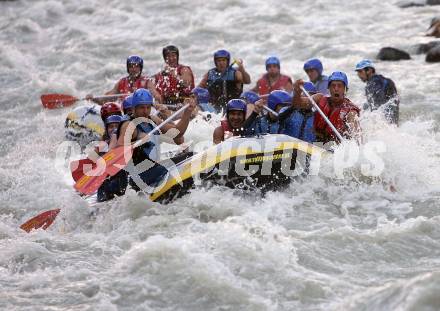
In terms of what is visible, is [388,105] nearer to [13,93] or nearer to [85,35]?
[13,93]

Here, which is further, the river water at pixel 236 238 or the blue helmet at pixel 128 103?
the blue helmet at pixel 128 103

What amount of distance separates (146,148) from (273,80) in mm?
4652

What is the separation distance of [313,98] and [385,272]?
305 cm

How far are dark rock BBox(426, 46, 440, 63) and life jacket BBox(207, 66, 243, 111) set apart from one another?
15.4 ft

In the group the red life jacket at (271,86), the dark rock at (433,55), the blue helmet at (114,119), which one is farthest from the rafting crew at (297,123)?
the dark rock at (433,55)

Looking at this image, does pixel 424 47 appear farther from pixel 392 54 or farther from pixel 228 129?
pixel 228 129

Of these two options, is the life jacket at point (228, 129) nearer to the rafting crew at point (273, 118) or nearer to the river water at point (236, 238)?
the rafting crew at point (273, 118)

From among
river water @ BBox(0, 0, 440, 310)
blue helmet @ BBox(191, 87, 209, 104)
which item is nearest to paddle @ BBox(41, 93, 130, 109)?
river water @ BBox(0, 0, 440, 310)

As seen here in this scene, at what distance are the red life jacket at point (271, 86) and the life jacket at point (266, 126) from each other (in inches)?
134

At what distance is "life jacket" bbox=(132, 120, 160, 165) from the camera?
7.49 metres

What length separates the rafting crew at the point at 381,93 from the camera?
1014 cm

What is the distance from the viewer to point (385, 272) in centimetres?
604

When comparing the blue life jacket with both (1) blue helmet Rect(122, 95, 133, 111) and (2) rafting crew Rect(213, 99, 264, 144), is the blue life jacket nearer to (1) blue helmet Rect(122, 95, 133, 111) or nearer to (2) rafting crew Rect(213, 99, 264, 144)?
(2) rafting crew Rect(213, 99, 264, 144)

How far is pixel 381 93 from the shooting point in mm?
10148
